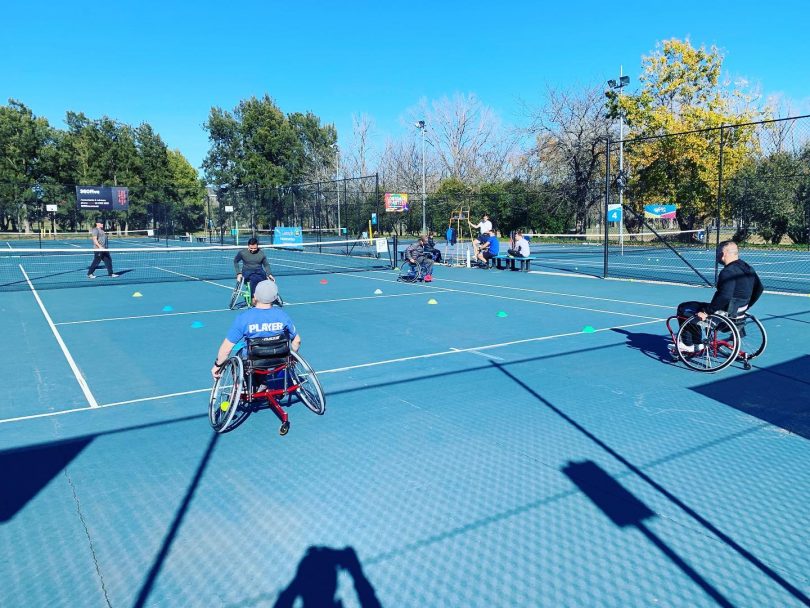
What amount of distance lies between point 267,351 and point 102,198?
45.8m

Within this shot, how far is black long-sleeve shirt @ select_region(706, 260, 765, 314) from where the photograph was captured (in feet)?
21.6

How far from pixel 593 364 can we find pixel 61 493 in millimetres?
5466

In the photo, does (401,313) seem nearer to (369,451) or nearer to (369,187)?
(369,451)

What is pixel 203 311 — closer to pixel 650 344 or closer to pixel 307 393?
pixel 307 393

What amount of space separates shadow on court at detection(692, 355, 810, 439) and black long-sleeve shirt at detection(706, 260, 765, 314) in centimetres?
76

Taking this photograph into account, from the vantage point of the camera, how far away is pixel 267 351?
4922mm

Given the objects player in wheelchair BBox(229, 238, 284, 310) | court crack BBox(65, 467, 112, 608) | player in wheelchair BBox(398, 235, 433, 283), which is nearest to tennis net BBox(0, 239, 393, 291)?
player in wheelchair BBox(229, 238, 284, 310)

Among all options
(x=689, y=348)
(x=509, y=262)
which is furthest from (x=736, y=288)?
(x=509, y=262)

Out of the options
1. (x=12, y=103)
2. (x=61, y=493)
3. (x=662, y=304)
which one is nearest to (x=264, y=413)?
(x=61, y=493)

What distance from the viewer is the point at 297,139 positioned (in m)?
59.0

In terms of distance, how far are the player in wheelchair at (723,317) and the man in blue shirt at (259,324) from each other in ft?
14.7

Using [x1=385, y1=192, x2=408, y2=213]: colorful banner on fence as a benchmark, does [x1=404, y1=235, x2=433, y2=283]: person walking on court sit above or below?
below

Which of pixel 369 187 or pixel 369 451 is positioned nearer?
pixel 369 451

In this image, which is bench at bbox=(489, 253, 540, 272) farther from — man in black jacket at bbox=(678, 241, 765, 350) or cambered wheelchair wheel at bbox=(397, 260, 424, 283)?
man in black jacket at bbox=(678, 241, 765, 350)
